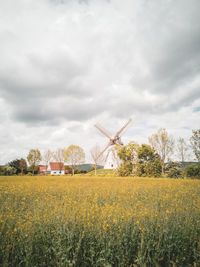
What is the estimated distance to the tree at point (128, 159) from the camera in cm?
3588

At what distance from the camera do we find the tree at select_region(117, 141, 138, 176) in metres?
35.9

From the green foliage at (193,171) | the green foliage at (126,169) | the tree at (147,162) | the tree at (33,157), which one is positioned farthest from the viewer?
the tree at (33,157)

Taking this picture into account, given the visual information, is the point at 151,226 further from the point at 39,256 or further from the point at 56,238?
the point at 39,256

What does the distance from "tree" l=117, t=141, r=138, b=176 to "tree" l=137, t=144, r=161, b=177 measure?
3.86 feet

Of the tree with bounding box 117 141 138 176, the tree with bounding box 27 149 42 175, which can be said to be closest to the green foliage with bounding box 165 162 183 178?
the tree with bounding box 117 141 138 176

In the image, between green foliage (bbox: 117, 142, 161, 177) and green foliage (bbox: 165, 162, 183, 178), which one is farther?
green foliage (bbox: 117, 142, 161, 177)

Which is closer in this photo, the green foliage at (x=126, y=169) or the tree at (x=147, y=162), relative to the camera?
the tree at (x=147, y=162)

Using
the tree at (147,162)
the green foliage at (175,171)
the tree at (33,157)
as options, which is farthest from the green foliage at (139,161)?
the tree at (33,157)

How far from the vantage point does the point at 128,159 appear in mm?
37344

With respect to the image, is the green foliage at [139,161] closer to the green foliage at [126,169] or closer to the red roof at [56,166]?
the green foliage at [126,169]

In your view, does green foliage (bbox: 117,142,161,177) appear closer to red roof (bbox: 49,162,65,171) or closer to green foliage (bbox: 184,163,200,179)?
green foliage (bbox: 184,163,200,179)

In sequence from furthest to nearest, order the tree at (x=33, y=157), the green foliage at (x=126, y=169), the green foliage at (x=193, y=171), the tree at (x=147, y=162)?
1. the tree at (x=33, y=157)
2. the green foliage at (x=126, y=169)
3. the tree at (x=147, y=162)
4. the green foliage at (x=193, y=171)

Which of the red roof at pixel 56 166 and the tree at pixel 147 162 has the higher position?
the tree at pixel 147 162

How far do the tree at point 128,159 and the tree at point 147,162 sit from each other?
1178 mm
